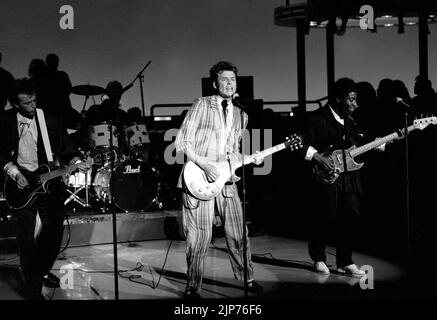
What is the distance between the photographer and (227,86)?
6500 millimetres

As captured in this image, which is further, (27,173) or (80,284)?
(80,284)

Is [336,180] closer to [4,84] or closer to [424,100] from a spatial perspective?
[424,100]

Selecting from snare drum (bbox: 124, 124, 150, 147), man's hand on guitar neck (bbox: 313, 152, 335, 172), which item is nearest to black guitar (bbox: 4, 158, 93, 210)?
man's hand on guitar neck (bbox: 313, 152, 335, 172)

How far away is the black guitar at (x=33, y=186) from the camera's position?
257 inches

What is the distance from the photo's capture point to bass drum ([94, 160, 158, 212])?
406 inches

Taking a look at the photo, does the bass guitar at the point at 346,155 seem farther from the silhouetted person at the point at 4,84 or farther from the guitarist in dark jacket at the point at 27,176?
the silhouetted person at the point at 4,84

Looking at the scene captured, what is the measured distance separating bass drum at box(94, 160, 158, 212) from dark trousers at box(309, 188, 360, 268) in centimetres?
335

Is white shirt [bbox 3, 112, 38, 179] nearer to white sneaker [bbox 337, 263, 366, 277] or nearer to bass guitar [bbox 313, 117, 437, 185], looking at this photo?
bass guitar [bbox 313, 117, 437, 185]

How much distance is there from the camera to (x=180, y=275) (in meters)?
7.88

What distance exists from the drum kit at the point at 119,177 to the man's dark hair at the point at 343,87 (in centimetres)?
376

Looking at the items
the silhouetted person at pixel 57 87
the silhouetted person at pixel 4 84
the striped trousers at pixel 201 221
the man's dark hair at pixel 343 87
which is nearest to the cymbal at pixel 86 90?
the silhouetted person at pixel 57 87
